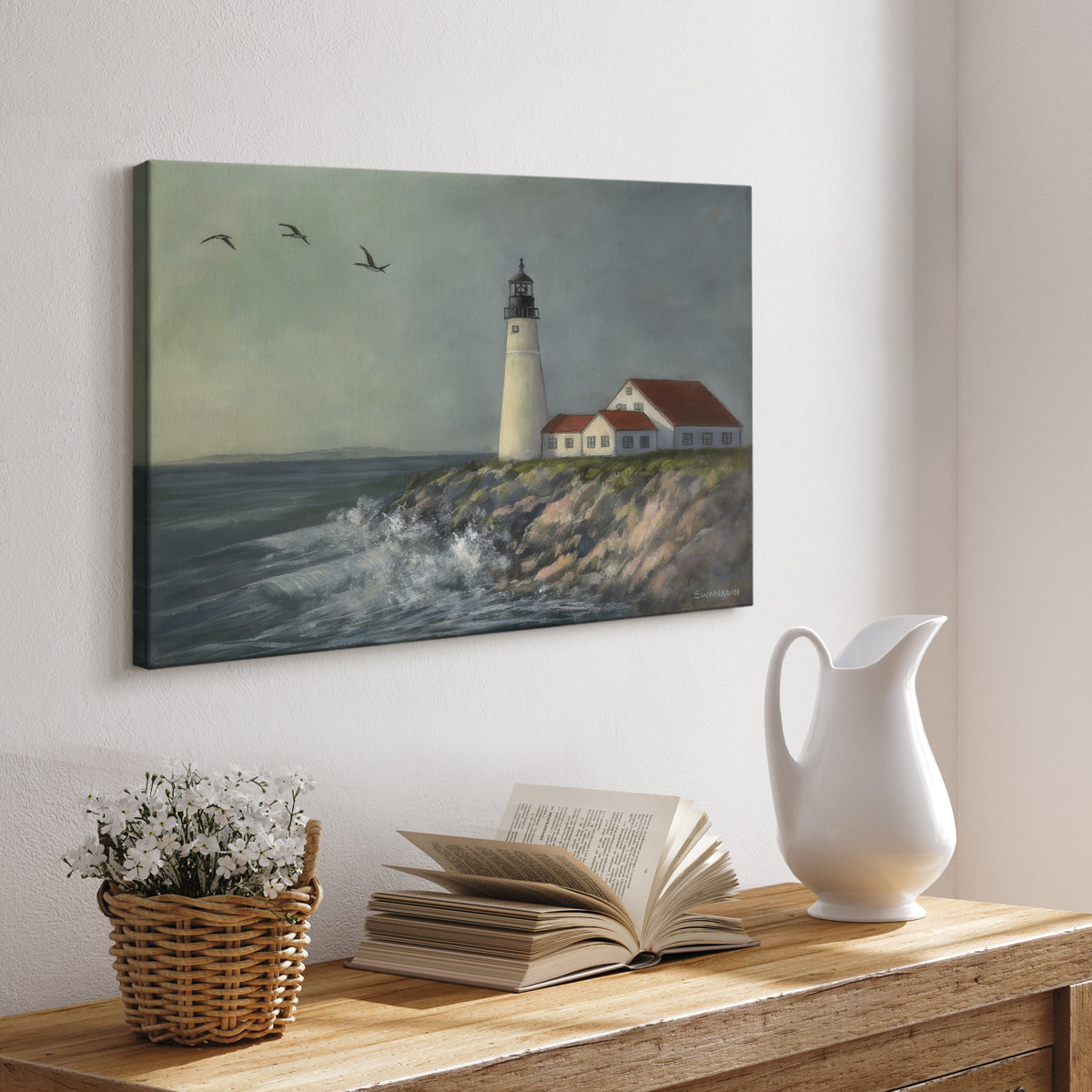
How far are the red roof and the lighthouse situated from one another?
12 mm

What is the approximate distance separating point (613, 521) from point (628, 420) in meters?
0.12

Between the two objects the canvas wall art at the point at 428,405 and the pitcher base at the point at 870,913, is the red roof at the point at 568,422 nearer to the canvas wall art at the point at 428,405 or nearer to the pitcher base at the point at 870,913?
the canvas wall art at the point at 428,405

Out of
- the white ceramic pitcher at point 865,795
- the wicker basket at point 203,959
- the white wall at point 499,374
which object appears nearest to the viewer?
the wicker basket at point 203,959

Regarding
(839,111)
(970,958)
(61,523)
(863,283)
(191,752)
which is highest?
(839,111)

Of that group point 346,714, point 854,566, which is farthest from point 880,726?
point 346,714

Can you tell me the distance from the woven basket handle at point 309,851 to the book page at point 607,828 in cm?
35

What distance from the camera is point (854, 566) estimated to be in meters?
2.10

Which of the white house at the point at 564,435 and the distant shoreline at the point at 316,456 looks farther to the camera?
the white house at the point at 564,435

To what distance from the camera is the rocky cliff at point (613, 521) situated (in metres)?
1.69

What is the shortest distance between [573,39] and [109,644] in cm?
90

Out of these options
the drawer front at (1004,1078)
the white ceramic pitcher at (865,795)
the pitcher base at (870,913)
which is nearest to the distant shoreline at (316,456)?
the white ceramic pitcher at (865,795)

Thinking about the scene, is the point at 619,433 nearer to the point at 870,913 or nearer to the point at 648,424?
the point at 648,424

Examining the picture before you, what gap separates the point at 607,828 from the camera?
63.7 inches

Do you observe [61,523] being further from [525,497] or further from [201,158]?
[525,497]
